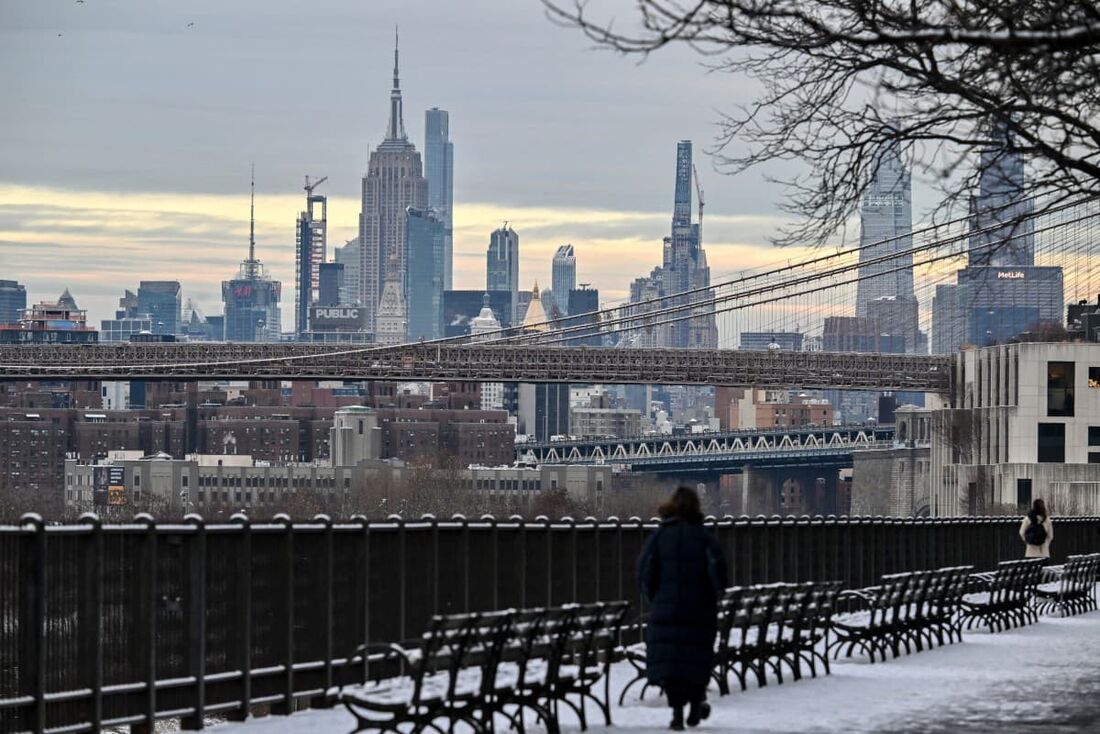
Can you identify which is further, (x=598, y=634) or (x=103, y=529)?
(x=598, y=634)

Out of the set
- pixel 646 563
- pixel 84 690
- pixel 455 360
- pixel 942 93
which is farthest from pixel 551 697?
pixel 455 360

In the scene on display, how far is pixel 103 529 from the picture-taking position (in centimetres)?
1530

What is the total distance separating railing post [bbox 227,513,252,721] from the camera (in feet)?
54.2

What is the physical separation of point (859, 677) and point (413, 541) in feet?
12.5

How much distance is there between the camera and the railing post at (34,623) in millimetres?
14625

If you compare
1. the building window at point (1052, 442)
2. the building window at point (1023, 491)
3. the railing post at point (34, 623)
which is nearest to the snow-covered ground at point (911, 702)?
the railing post at point (34, 623)

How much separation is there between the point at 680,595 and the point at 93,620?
3.51m

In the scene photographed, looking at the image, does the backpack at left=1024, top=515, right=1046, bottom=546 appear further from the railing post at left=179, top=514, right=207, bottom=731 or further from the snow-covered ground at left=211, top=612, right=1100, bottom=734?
the railing post at left=179, top=514, right=207, bottom=731

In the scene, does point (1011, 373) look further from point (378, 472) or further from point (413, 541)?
point (413, 541)

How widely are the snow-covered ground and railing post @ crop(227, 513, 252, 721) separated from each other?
0.17 metres

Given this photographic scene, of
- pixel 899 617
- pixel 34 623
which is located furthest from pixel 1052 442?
pixel 34 623

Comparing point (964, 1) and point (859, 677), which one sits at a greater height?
point (964, 1)

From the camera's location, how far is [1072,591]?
29.2 metres

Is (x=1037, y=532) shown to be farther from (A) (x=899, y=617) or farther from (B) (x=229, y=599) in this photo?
(B) (x=229, y=599)
